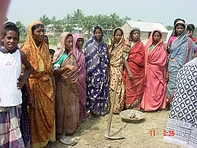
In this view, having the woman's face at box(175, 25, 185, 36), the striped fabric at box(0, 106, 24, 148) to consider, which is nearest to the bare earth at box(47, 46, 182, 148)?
the striped fabric at box(0, 106, 24, 148)

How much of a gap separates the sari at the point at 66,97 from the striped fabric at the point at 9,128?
1070 millimetres

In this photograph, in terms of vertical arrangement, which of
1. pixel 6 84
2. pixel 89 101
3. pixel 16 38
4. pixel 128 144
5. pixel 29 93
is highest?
pixel 16 38

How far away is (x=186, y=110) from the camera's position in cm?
312

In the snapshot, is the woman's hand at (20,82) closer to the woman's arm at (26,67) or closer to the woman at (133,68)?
the woman's arm at (26,67)

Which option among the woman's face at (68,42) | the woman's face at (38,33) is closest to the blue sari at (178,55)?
the woman's face at (68,42)

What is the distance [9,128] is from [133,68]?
310 centimetres

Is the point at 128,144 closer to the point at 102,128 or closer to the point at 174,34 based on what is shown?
the point at 102,128

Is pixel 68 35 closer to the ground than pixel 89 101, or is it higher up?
higher up

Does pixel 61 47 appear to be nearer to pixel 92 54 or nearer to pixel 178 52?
pixel 92 54

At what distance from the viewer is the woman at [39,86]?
9.74 ft

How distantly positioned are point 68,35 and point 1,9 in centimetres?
300

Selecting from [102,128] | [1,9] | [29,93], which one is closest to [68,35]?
[29,93]

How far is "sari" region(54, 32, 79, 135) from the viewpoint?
3574 mm

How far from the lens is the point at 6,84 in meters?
2.42
